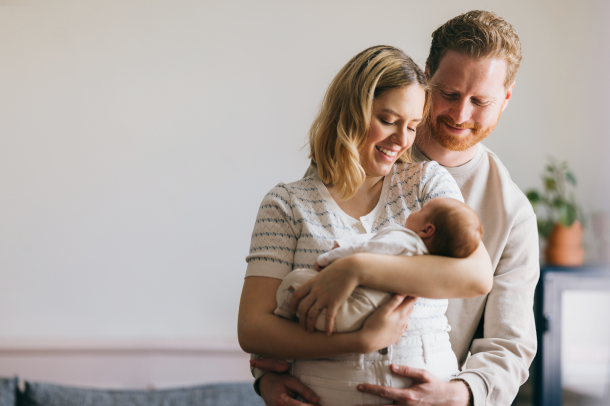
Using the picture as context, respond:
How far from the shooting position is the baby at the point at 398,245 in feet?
3.34

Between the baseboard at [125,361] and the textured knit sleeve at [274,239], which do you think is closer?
the textured knit sleeve at [274,239]

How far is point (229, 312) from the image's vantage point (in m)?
2.86

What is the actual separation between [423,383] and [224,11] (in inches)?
97.8

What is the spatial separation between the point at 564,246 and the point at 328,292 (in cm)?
248

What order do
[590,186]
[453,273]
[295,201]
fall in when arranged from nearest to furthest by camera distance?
[453,273], [295,201], [590,186]

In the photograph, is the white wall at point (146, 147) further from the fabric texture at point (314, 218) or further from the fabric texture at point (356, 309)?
the fabric texture at point (356, 309)

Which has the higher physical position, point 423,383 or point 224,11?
point 224,11

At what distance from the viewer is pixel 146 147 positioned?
2.81 metres

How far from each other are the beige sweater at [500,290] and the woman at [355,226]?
12.5 inches

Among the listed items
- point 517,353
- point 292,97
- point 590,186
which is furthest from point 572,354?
point 292,97

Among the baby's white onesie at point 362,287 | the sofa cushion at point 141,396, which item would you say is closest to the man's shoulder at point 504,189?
the baby's white onesie at point 362,287

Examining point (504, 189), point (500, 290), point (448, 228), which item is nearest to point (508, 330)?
point (500, 290)

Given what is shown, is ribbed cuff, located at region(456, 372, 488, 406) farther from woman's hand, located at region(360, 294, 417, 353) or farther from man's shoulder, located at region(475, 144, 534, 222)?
man's shoulder, located at region(475, 144, 534, 222)

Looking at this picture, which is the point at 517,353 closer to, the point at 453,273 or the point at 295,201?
the point at 453,273
